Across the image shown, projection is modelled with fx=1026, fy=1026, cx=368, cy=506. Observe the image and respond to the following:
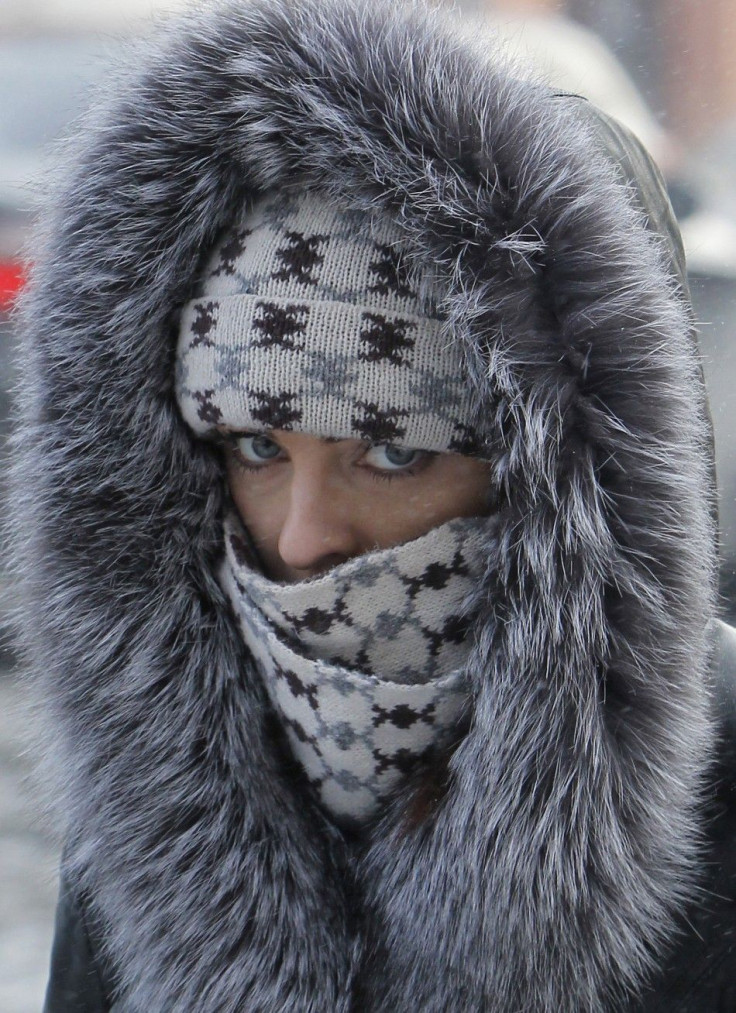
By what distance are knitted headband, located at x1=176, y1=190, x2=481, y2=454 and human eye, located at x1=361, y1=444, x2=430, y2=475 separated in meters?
0.04

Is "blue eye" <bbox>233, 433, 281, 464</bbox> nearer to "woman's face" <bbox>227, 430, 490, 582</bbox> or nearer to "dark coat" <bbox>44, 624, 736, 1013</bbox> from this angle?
"woman's face" <bbox>227, 430, 490, 582</bbox>

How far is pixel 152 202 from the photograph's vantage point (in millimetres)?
1228

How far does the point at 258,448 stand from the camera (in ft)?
4.02

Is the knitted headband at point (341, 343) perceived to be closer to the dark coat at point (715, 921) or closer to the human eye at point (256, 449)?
the human eye at point (256, 449)

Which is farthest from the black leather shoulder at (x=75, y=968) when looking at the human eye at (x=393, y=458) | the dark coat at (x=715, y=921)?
the human eye at (x=393, y=458)

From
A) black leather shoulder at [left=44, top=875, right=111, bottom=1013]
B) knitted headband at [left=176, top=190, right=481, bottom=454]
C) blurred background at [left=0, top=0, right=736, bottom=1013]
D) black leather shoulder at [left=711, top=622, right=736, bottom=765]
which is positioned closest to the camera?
knitted headband at [left=176, top=190, right=481, bottom=454]

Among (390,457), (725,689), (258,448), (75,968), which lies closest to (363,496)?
(390,457)

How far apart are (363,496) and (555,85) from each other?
0.54m

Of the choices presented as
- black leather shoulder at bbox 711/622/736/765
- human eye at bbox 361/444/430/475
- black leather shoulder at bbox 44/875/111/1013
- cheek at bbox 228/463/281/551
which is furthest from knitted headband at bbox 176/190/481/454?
black leather shoulder at bbox 44/875/111/1013

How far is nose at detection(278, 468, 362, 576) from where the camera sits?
1.14 meters

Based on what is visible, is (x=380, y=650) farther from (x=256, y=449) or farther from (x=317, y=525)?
(x=256, y=449)

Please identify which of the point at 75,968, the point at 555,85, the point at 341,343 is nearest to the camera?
the point at 341,343

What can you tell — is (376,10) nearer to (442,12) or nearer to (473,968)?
(442,12)

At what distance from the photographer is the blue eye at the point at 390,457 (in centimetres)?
112
